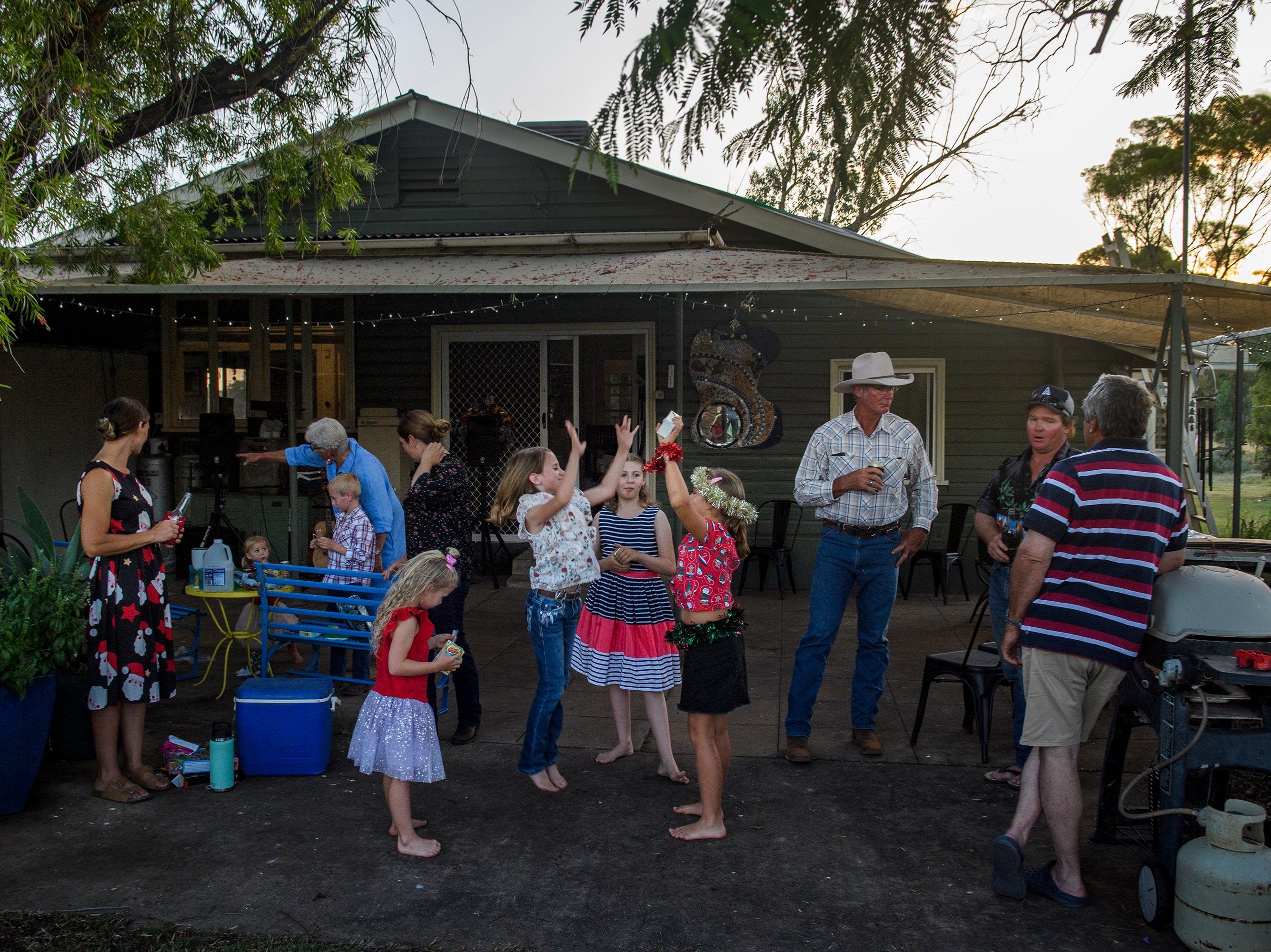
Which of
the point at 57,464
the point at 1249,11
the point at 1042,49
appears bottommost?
the point at 57,464

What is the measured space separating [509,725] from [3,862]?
7.61 ft

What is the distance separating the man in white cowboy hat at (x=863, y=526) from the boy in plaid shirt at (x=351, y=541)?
2.39 m

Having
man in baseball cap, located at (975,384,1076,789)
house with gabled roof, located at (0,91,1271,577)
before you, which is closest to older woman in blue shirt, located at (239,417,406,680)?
house with gabled roof, located at (0,91,1271,577)

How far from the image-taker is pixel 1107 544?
3002 mm

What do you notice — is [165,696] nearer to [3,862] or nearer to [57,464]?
[3,862]

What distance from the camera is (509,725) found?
5023 millimetres

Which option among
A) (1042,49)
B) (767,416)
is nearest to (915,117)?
(1042,49)

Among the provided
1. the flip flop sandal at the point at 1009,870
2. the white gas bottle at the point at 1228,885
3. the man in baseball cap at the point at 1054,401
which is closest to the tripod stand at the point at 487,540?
the man in baseball cap at the point at 1054,401

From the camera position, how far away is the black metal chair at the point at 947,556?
8.38 meters

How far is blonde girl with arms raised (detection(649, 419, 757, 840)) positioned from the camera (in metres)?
3.46

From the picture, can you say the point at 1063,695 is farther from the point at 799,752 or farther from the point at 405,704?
the point at 405,704

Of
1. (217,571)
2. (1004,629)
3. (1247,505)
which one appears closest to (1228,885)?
(1004,629)

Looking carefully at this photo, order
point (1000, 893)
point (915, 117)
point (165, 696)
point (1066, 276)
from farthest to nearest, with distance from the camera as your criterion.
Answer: point (1066, 276) < point (165, 696) < point (1000, 893) < point (915, 117)

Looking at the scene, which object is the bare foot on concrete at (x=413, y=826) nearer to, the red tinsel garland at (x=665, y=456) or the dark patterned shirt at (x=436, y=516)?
the dark patterned shirt at (x=436, y=516)
